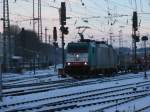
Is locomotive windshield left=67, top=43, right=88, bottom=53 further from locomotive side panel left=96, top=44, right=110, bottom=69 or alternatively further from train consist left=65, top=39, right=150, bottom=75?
locomotive side panel left=96, top=44, right=110, bottom=69

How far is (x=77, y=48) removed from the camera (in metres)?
47.5

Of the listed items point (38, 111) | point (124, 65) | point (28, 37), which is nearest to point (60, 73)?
point (124, 65)

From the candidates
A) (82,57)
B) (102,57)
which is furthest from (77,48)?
(102,57)

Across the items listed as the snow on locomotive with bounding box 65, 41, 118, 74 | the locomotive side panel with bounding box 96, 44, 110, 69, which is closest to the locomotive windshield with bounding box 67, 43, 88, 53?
the snow on locomotive with bounding box 65, 41, 118, 74

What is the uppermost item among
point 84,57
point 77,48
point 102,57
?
point 77,48

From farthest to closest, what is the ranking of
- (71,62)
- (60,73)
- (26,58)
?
1. (26,58)
2. (60,73)
3. (71,62)

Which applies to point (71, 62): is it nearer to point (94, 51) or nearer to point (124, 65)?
point (94, 51)

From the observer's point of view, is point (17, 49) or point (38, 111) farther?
point (17, 49)

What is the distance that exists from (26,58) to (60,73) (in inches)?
2363

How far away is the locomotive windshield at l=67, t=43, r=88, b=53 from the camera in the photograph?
4719cm

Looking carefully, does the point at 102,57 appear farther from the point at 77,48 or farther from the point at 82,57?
the point at 82,57

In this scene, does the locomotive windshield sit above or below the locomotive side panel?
above

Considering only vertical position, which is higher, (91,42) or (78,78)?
(91,42)

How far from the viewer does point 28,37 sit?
13575 cm
